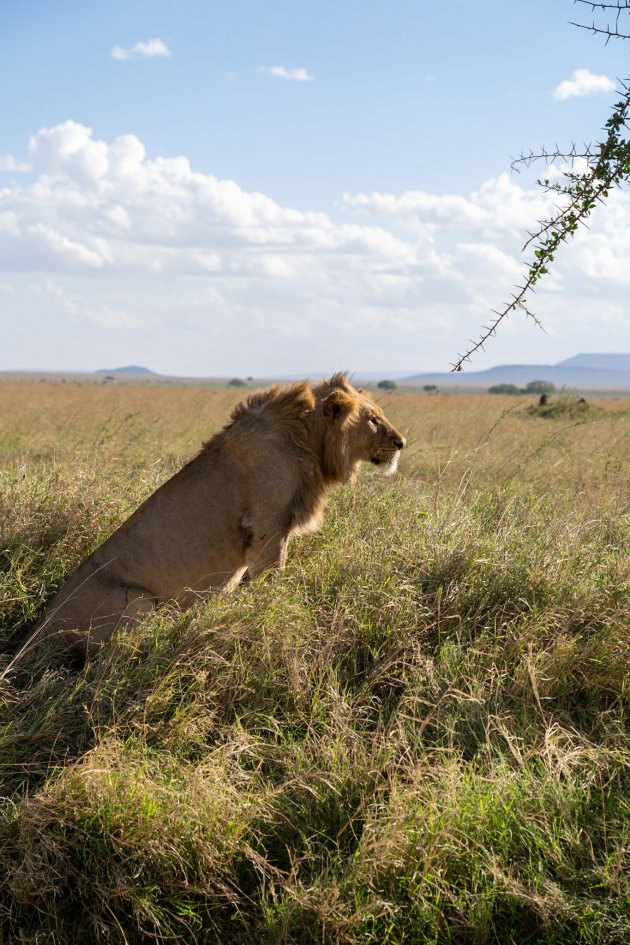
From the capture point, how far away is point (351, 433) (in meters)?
5.67

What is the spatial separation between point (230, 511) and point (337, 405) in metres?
0.97

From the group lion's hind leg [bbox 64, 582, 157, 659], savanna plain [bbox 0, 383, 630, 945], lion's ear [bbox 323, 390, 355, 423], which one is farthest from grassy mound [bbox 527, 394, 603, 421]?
lion's hind leg [bbox 64, 582, 157, 659]

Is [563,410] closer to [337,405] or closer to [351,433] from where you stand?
[351,433]

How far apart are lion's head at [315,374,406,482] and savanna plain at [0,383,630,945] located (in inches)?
19.0

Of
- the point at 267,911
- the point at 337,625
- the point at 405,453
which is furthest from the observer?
the point at 405,453

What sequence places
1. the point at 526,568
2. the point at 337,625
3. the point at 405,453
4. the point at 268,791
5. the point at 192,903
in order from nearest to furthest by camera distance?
the point at 192,903 < the point at 268,791 < the point at 337,625 < the point at 526,568 < the point at 405,453

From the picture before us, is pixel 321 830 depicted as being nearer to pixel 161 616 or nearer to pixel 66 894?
pixel 66 894

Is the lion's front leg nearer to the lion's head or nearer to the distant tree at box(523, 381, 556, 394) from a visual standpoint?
the lion's head

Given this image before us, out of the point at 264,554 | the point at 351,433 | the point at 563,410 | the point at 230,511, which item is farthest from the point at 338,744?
the point at 563,410

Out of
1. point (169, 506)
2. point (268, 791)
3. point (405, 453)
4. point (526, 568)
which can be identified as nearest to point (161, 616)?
point (169, 506)

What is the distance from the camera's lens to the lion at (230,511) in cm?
499

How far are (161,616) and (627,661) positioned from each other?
253cm

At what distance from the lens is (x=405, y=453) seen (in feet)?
32.9

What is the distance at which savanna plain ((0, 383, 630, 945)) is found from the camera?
331 cm
